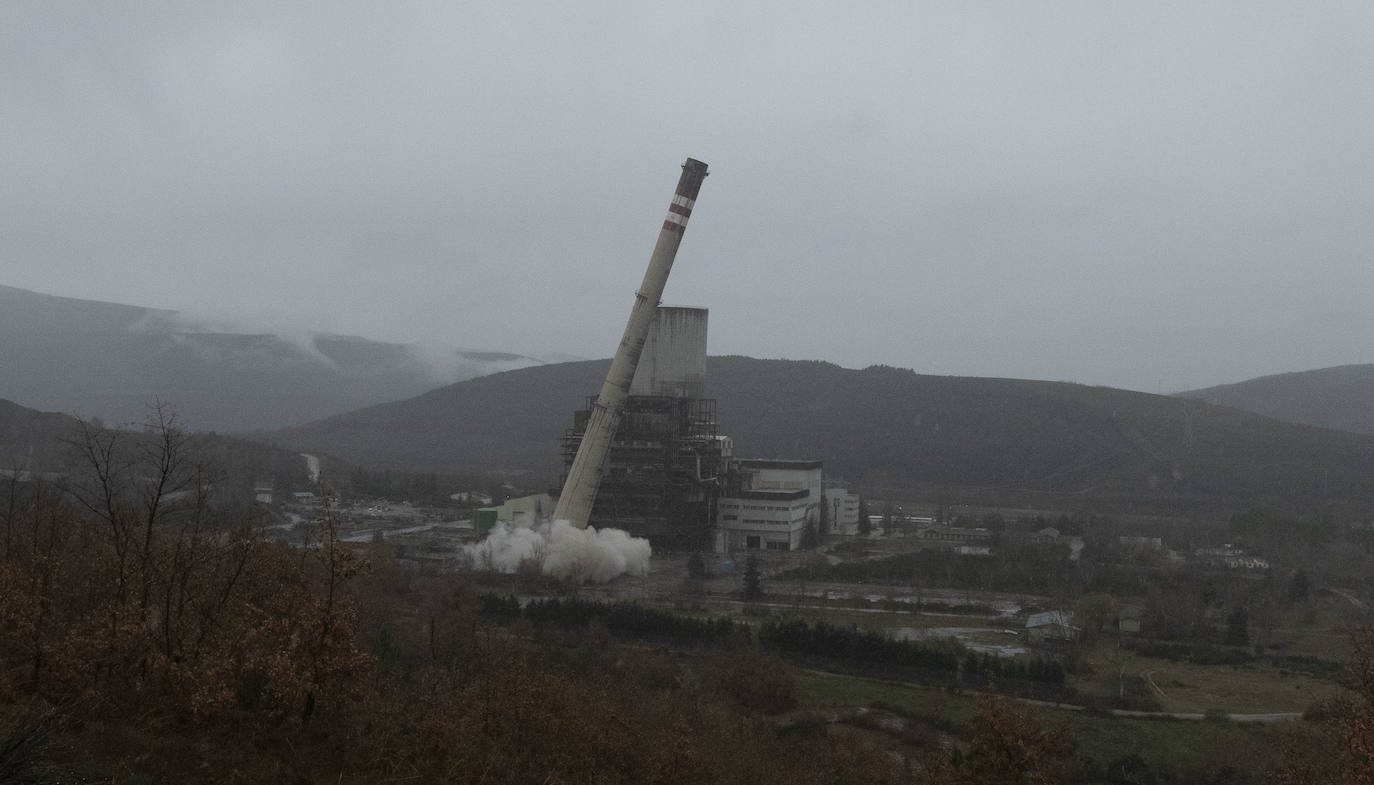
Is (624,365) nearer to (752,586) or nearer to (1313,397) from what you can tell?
(752,586)

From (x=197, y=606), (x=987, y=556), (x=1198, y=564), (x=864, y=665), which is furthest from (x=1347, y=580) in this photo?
(x=197, y=606)

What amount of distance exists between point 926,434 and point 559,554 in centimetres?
5907

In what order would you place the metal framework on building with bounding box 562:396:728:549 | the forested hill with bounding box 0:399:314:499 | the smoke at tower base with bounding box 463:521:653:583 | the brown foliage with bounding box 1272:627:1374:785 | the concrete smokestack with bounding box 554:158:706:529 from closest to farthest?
the brown foliage with bounding box 1272:627:1374:785, the smoke at tower base with bounding box 463:521:653:583, the concrete smokestack with bounding box 554:158:706:529, the metal framework on building with bounding box 562:396:728:549, the forested hill with bounding box 0:399:314:499

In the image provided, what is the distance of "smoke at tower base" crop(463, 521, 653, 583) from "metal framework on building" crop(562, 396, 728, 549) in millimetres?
5135

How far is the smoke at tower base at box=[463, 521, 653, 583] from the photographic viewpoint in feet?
98.9

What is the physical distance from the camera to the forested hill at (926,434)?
231ft

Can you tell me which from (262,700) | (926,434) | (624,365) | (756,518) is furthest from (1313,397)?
(262,700)

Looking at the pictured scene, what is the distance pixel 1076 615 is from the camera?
26281 millimetres

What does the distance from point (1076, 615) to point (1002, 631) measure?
7.46 ft

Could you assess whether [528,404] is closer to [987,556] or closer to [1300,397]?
[987,556]

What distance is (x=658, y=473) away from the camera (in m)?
38.1

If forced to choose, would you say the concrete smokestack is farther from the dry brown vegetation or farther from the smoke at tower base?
the dry brown vegetation

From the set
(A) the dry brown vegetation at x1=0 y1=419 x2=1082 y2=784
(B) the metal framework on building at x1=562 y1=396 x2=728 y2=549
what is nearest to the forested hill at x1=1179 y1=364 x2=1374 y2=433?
(B) the metal framework on building at x1=562 y1=396 x2=728 y2=549

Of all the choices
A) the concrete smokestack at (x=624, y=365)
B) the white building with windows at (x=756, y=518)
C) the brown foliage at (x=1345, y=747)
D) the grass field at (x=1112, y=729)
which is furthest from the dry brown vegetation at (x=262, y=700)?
the white building with windows at (x=756, y=518)
